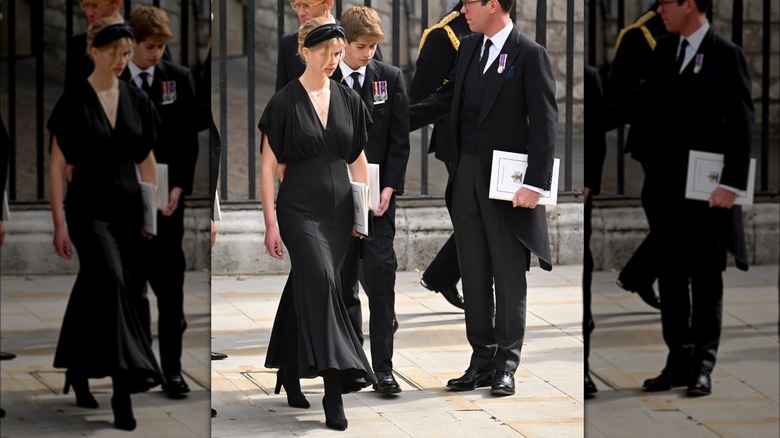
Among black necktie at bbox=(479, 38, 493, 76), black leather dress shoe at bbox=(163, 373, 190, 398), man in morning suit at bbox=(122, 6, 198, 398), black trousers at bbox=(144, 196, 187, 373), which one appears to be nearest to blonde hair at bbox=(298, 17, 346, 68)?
black necktie at bbox=(479, 38, 493, 76)

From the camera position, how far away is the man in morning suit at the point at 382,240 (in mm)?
4840

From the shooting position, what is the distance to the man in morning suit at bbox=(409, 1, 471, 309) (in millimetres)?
4883

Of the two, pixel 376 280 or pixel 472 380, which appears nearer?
pixel 376 280

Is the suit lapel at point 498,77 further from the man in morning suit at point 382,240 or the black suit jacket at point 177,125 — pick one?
the black suit jacket at point 177,125

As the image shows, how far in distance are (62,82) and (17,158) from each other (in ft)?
0.71

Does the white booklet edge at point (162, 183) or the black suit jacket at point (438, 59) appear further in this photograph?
the black suit jacket at point (438, 59)

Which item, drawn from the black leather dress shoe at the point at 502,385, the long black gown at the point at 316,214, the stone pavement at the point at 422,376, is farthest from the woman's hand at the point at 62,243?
the black leather dress shoe at the point at 502,385

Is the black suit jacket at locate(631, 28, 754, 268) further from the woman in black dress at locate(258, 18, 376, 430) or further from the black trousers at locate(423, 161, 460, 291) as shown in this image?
the black trousers at locate(423, 161, 460, 291)

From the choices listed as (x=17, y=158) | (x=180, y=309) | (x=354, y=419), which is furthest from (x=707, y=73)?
(x=354, y=419)

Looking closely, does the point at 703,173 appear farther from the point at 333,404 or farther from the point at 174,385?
the point at 333,404

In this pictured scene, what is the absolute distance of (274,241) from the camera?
15.7 feet

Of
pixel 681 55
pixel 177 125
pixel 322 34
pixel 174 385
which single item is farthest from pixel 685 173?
pixel 322 34

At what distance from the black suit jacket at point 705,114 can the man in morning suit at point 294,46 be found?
6.61ft

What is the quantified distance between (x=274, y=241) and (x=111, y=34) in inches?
71.9
